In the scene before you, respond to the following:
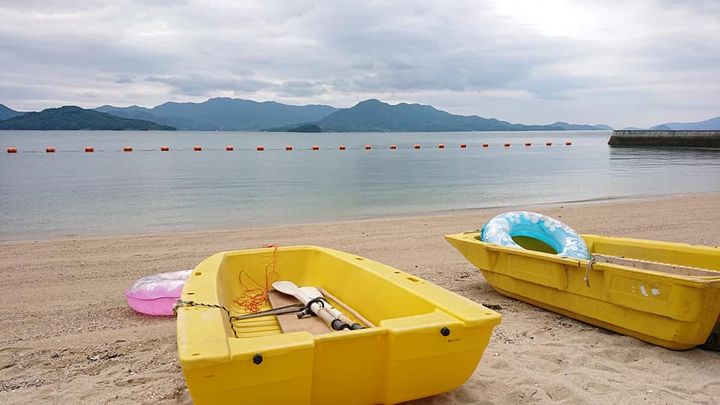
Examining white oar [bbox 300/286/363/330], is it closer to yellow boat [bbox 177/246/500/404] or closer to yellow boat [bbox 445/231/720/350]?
yellow boat [bbox 177/246/500/404]

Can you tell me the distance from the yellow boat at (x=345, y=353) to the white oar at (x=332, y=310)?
0.25m

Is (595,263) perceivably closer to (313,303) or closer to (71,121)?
(313,303)

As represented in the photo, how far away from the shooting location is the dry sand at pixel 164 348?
3523 mm

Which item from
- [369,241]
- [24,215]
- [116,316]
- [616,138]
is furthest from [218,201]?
[616,138]

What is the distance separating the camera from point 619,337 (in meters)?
4.41

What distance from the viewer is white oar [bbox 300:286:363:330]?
12.0 feet

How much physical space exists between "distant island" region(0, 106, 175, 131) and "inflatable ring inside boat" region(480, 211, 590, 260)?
536ft

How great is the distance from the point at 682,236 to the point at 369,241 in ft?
16.5

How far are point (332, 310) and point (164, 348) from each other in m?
1.39

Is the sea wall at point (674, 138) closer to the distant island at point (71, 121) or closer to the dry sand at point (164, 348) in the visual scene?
the dry sand at point (164, 348)

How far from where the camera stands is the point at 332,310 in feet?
13.1

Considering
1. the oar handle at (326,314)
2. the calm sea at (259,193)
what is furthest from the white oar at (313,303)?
the calm sea at (259,193)

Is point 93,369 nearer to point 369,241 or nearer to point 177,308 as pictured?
point 177,308

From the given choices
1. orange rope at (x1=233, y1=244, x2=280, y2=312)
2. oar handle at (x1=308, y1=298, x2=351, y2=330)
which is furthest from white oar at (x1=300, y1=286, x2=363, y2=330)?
orange rope at (x1=233, y1=244, x2=280, y2=312)
